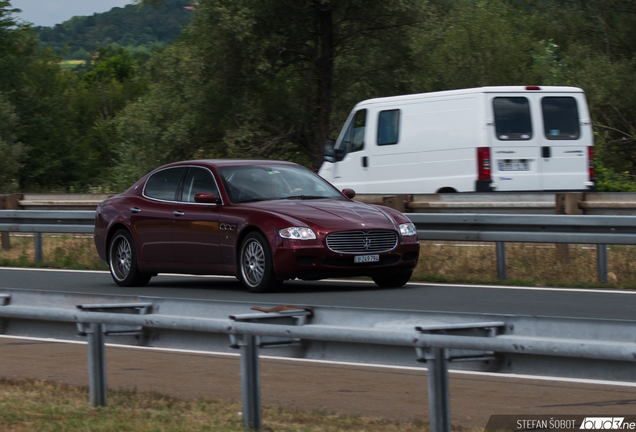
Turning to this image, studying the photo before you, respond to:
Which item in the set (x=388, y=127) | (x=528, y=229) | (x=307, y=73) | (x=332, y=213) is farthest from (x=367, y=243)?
(x=307, y=73)

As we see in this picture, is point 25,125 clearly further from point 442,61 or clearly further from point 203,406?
point 203,406

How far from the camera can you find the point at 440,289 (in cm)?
1138

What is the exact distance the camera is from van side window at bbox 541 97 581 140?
651 inches

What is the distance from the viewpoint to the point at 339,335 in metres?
4.61

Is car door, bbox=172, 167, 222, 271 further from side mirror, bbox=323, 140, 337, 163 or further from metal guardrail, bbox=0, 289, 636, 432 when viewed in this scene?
side mirror, bbox=323, 140, 337, 163

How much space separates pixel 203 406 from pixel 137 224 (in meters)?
6.79

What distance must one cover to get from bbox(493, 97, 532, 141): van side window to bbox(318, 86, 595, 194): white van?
0.02m

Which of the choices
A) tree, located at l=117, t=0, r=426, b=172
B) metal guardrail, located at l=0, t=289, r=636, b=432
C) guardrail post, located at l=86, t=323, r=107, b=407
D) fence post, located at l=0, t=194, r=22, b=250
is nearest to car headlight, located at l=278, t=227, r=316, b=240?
metal guardrail, located at l=0, t=289, r=636, b=432

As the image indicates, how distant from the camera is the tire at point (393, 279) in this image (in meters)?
11.4

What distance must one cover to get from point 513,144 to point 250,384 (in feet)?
39.0

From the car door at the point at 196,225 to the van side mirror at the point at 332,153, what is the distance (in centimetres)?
645

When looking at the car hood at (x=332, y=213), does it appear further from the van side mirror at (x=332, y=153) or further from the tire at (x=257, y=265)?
the van side mirror at (x=332, y=153)

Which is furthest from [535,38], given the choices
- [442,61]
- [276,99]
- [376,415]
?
[376,415]

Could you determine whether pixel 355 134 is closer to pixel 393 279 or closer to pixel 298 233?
pixel 393 279
